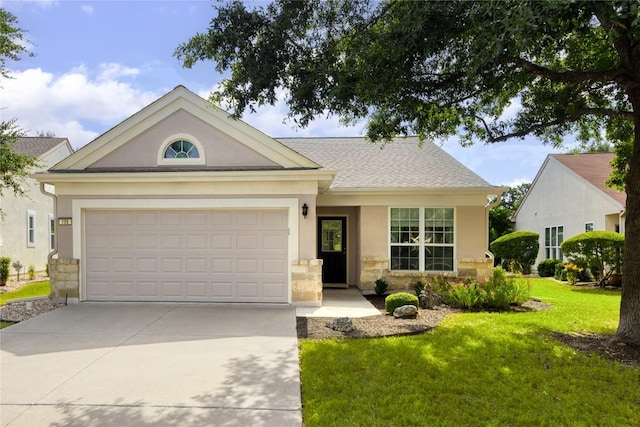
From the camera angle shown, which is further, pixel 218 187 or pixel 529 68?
pixel 218 187

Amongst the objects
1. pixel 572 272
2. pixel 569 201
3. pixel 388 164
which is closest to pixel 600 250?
pixel 572 272

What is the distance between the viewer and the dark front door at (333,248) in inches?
524

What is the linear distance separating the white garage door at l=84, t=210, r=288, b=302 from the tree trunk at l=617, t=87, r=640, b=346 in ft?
21.0

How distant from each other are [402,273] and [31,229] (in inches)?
659

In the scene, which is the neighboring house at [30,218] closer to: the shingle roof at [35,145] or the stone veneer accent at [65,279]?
the shingle roof at [35,145]

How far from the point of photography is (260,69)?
6570 mm

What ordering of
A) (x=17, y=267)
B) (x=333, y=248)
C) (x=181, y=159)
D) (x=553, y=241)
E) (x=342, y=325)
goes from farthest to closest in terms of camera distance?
(x=553, y=241) → (x=17, y=267) → (x=333, y=248) → (x=181, y=159) → (x=342, y=325)

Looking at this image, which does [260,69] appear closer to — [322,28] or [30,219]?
[322,28]

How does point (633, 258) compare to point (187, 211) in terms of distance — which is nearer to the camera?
point (633, 258)

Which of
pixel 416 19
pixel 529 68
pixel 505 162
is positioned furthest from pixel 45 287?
pixel 505 162

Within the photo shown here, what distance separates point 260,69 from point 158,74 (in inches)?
187

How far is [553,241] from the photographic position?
2133 cm

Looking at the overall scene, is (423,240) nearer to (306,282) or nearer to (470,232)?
(470,232)

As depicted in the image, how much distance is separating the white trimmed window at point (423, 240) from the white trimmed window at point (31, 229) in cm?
1613
